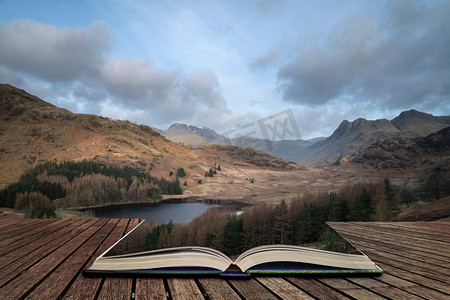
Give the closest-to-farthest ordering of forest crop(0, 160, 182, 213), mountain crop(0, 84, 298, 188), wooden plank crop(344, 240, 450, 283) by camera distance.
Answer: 1. wooden plank crop(344, 240, 450, 283)
2. forest crop(0, 160, 182, 213)
3. mountain crop(0, 84, 298, 188)

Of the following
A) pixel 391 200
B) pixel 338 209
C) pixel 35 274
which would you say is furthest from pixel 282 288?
pixel 391 200

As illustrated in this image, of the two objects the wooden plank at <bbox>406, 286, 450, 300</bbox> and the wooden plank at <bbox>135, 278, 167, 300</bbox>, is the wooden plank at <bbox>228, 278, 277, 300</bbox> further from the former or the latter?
the wooden plank at <bbox>406, 286, 450, 300</bbox>

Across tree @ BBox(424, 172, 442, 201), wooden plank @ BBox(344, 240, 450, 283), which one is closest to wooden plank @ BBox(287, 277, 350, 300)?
wooden plank @ BBox(344, 240, 450, 283)

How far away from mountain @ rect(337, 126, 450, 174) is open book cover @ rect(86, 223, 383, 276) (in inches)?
7591

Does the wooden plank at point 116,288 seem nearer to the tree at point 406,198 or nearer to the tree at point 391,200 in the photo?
the tree at point 391,200

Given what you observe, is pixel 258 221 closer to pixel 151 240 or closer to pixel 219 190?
pixel 151 240

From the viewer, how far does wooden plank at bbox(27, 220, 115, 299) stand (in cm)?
180

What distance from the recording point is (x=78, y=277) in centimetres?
213

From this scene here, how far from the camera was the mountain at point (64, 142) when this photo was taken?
138 m

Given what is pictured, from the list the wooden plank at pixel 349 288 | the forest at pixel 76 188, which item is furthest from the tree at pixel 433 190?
the forest at pixel 76 188

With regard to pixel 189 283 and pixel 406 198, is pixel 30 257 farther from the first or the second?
pixel 406 198

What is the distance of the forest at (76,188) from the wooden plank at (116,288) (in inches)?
2796

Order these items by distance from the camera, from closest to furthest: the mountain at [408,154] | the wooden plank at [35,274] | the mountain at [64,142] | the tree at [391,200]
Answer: the wooden plank at [35,274] → the tree at [391,200] → the mountain at [64,142] → the mountain at [408,154]

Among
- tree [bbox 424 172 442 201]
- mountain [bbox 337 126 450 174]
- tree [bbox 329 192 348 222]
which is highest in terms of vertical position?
mountain [bbox 337 126 450 174]
